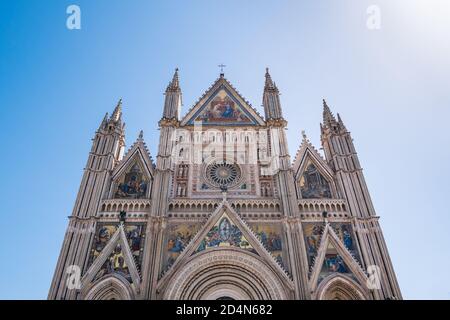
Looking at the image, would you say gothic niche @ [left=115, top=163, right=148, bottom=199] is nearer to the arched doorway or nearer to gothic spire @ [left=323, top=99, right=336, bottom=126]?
the arched doorway

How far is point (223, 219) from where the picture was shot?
53.2ft

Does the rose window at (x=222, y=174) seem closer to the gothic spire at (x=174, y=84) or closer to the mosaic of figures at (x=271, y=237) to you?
the mosaic of figures at (x=271, y=237)

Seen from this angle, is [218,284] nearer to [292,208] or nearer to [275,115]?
[292,208]

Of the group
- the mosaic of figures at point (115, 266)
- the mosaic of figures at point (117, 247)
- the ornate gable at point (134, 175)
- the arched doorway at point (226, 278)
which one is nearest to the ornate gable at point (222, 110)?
the ornate gable at point (134, 175)

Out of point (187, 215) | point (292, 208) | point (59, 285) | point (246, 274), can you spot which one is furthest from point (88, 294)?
point (292, 208)

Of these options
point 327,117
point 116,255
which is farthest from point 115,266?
point 327,117

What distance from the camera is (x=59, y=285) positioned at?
14.1 m

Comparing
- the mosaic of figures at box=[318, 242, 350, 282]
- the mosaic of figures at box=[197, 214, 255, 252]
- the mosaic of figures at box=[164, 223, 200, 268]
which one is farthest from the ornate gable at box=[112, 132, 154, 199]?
the mosaic of figures at box=[318, 242, 350, 282]

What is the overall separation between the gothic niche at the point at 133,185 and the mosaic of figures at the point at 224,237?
4173 mm

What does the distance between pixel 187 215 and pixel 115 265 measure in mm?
3845

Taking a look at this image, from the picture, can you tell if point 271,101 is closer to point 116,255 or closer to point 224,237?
point 224,237

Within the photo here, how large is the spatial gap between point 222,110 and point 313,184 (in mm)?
7167

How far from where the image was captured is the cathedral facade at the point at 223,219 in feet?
47.3
